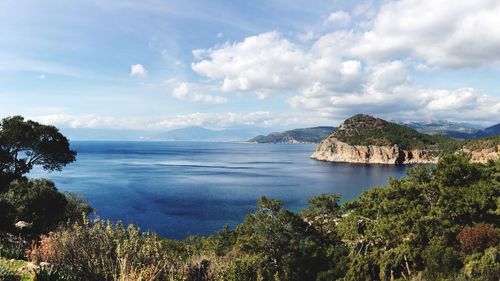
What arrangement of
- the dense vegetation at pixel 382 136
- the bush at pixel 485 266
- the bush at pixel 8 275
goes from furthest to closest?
the dense vegetation at pixel 382 136, the bush at pixel 485 266, the bush at pixel 8 275

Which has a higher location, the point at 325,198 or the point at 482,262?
the point at 325,198

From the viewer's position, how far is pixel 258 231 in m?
20.3

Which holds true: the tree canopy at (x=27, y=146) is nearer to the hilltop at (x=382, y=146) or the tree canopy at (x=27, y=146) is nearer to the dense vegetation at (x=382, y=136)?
the hilltop at (x=382, y=146)

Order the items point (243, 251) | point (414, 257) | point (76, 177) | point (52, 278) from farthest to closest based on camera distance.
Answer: point (76, 177) → point (243, 251) → point (414, 257) → point (52, 278)

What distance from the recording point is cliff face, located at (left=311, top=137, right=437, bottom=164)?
160875 millimetres

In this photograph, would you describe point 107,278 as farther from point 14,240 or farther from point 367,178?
point 367,178

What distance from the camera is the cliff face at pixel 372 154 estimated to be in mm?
160875

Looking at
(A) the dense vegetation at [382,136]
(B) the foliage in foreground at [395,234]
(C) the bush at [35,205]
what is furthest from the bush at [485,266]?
(A) the dense vegetation at [382,136]

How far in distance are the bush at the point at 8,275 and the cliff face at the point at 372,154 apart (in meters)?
164

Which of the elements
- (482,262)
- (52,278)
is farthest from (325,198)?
(52,278)

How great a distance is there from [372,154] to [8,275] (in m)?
169

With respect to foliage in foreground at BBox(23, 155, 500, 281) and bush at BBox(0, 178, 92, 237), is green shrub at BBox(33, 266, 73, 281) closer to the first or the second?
foliage in foreground at BBox(23, 155, 500, 281)

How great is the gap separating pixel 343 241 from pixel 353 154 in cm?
15347

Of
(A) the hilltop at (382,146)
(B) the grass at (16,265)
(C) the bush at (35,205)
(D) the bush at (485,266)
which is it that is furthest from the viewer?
(A) the hilltop at (382,146)
